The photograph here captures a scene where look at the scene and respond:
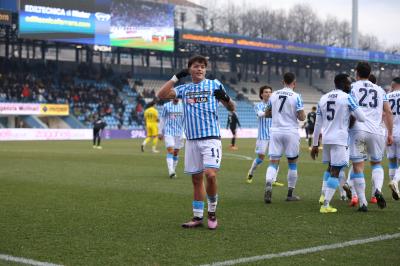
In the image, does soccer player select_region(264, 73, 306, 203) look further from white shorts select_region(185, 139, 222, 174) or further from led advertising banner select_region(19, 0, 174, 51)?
led advertising banner select_region(19, 0, 174, 51)

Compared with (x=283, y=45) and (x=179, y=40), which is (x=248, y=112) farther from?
(x=179, y=40)

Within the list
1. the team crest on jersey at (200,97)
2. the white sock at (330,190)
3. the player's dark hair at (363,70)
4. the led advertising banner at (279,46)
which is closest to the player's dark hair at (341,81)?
the player's dark hair at (363,70)

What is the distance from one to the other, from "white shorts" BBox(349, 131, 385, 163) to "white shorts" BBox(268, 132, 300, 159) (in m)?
1.23

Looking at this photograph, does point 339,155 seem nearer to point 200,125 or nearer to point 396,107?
point 200,125

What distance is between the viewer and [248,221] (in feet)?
29.7

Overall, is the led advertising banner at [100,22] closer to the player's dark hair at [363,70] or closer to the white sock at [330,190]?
the player's dark hair at [363,70]

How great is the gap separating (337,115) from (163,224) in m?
3.23

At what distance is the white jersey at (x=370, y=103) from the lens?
406 inches

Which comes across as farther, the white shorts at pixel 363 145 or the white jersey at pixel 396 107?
the white jersey at pixel 396 107

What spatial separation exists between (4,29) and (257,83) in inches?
1200

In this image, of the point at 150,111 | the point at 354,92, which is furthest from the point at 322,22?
the point at 354,92

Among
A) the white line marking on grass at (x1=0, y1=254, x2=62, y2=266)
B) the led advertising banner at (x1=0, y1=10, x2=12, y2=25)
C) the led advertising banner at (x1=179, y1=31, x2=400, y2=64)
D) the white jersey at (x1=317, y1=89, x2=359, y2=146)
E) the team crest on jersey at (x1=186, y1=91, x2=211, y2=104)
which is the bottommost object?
the white line marking on grass at (x1=0, y1=254, x2=62, y2=266)

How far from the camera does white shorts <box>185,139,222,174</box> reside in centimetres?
867

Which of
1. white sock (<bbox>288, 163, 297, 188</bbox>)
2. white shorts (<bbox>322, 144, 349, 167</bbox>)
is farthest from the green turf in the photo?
white shorts (<bbox>322, 144, 349, 167</bbox>)
